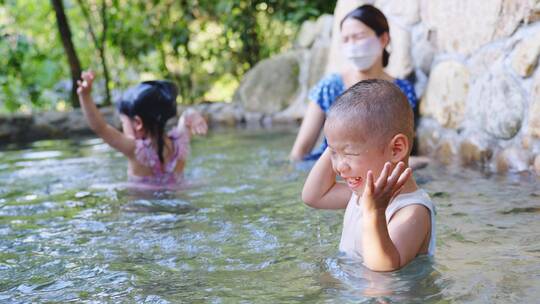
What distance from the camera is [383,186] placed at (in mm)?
1794

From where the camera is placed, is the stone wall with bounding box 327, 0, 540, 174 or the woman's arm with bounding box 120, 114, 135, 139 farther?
the woman's arm with bounding box 120, 114, 135, 139

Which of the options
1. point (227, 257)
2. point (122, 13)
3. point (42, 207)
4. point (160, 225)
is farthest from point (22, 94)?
point (227, 257)

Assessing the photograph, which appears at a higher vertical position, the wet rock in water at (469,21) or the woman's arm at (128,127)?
the wet rock in water at (469,21)

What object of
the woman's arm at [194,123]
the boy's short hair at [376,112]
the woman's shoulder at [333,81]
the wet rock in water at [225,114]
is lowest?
the wet rock in water at [225,114]

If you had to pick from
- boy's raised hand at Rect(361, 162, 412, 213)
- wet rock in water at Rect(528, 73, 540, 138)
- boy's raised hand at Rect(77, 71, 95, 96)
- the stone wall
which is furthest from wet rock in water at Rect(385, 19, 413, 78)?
boy's raised hand at Rect(361, 162, 412, 213)

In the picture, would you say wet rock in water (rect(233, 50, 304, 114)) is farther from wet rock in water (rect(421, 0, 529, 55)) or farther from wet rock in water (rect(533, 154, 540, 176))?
wet rock in water (rect(533, 154, 540, 176))

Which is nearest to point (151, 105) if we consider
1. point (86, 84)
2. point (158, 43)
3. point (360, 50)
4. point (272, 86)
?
point (86, 84)

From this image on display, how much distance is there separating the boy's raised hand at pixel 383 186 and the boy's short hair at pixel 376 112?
0.56 ft

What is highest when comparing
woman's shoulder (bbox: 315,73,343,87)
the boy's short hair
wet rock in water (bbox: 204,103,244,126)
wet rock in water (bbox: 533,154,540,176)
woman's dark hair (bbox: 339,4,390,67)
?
woman's dark hair (bbox: 339,4,390,67)

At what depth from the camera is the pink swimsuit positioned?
13.9 feet

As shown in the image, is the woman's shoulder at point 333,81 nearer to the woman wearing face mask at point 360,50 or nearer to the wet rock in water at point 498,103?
the woman wearing face mask at point 360,50

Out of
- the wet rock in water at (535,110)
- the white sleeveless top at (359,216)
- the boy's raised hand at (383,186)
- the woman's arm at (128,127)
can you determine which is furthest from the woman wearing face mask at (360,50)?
the boy's raised hand at (383,186)

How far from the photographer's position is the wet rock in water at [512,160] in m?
3.77

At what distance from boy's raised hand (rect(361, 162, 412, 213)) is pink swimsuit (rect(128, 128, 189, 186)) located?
258 centimetres
